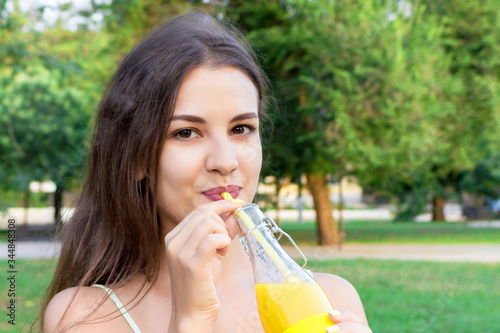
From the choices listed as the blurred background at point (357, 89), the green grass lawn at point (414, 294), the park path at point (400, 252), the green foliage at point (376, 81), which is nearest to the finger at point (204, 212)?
the green grass lawn at point (414, 294)

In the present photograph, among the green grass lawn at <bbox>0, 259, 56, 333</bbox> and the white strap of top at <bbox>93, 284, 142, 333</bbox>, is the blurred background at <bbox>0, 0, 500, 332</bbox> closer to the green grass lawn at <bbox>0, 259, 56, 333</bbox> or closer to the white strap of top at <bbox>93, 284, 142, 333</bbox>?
the green grass lawn at <bbox>0, 259, 56, 333</bbox>

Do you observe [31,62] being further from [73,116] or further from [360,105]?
[73,116]

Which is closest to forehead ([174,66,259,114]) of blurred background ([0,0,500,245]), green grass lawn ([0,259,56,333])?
green grass lawn ([0,259,56,333])

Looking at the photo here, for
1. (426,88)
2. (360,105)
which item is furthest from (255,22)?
(426,88)

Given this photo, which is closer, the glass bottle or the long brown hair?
the glass bottle

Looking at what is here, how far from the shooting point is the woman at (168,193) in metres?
1.41

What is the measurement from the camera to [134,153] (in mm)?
Answer: 1634

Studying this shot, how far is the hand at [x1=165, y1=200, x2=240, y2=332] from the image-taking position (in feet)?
4.10

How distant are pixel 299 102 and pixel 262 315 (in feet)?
41.9

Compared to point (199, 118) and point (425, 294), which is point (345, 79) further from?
point (199, 118)

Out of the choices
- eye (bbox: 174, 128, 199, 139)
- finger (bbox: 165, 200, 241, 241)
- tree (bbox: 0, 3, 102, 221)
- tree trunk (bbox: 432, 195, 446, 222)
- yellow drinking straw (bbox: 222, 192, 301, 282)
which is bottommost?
tree trunk (bbox: 432, 195, 446, 222)

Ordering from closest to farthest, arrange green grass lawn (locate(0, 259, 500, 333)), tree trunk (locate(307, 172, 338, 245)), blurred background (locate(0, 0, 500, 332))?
green grass lawn (locate(0, 259, 500, 333)) → blurred background (locate(0, 0, 500, 332)) → tree trunk (locate(307, 172, 338, 245))

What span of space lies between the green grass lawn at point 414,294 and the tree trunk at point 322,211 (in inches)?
165

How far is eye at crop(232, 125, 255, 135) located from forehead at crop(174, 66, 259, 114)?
0.16 ft
